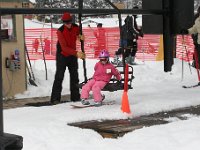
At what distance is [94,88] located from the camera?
8227 mm

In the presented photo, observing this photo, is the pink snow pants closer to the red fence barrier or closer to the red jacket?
the red jacket

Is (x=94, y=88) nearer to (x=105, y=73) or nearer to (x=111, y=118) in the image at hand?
(x=105, y=73)

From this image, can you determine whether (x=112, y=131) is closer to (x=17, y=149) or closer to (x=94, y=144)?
(x=94, y=144)

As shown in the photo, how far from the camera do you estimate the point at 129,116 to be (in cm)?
736

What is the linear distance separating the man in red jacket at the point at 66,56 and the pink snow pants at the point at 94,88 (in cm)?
59

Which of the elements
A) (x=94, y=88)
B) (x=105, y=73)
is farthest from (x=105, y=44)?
(x=94, y=88)

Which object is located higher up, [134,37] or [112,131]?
[134,37]

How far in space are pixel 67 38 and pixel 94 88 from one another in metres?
1.23

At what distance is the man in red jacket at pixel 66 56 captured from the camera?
8758 mm

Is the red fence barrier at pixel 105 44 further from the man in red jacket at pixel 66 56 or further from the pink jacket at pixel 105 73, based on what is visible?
the pink jacket at pixel 105 73

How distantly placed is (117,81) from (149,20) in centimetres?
384

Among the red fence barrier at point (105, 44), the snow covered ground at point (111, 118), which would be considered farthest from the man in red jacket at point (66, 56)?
the red fence barrier at point (105, 44)

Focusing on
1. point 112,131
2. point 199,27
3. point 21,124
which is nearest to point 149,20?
point 112,131

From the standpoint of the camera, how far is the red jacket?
875 centimetres
